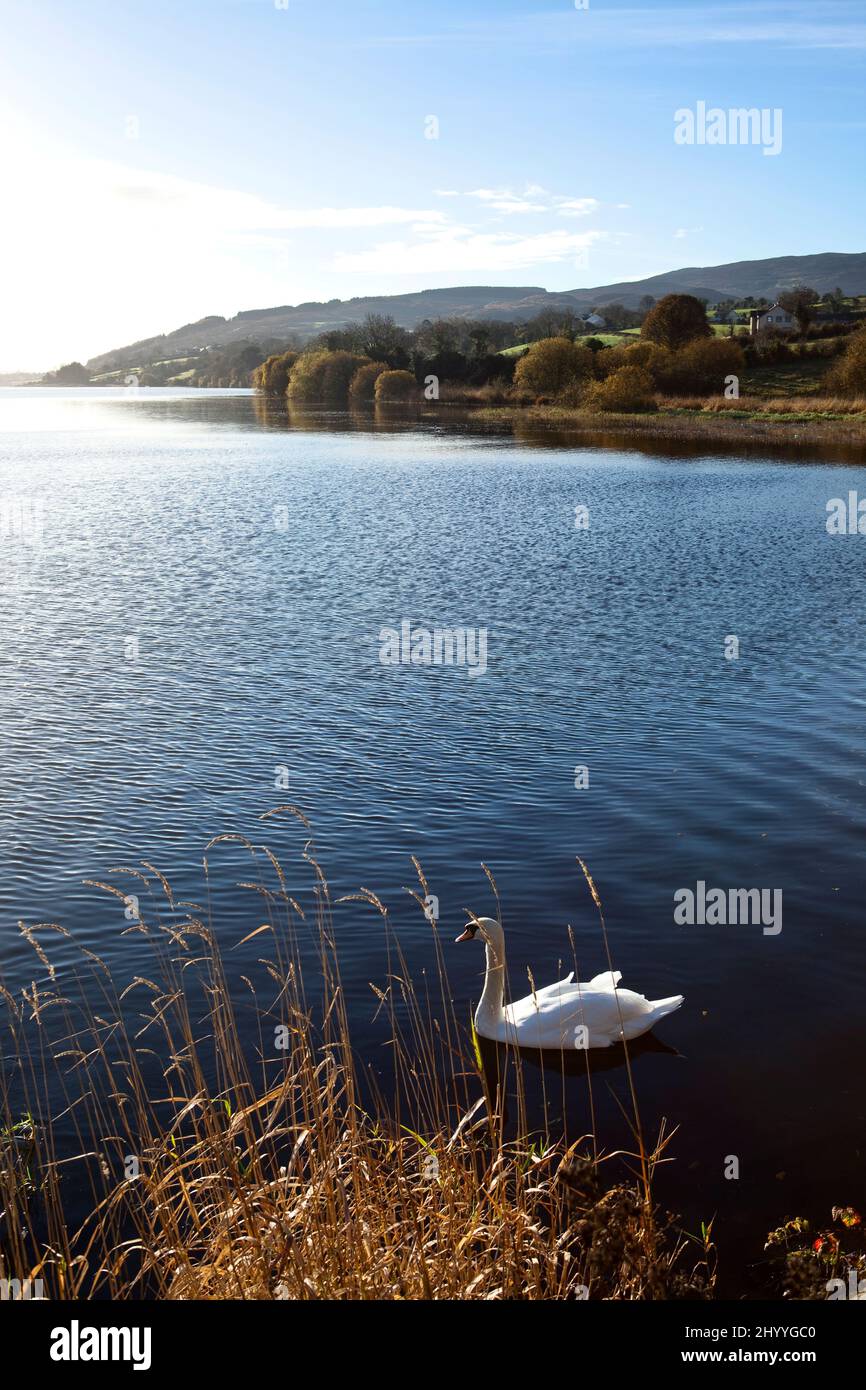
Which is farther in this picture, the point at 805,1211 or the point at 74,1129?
the point at 74,1129

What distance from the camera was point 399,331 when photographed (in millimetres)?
138125

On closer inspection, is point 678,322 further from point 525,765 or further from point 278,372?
point 525,765

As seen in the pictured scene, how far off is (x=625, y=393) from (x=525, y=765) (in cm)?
7979

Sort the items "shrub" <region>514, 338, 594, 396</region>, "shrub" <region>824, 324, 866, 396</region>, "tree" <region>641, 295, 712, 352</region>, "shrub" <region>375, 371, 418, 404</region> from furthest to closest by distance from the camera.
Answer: "shrub" <region>375, 371, 418, 404</region> < "tree" <region>641, 295, 712, 352</region> < "shrub" <region>514, 338, 594, 396</region> < "shrub" <region>824, 324, 866, 396</region>

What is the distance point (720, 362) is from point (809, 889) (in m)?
90.1

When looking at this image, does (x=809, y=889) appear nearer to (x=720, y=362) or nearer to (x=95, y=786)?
(x=95, y=786)

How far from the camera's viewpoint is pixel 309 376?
5261 inches

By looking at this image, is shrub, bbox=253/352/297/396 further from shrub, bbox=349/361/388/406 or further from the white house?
the white house

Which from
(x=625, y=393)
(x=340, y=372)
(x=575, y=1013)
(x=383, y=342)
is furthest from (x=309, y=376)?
(x=575, y=1013)

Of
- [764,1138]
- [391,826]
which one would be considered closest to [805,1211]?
[764,1138]

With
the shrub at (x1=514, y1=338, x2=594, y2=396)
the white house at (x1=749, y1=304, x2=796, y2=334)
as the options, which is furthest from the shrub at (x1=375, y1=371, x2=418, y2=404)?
the white house at (x1=749, y1=304, x2=796, y2=334)

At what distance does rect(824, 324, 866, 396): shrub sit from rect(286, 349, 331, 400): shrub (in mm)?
64178

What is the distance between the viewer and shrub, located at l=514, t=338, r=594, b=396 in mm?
101438
